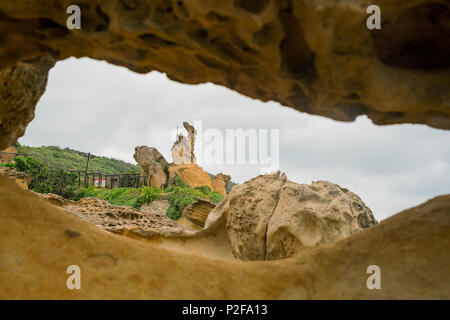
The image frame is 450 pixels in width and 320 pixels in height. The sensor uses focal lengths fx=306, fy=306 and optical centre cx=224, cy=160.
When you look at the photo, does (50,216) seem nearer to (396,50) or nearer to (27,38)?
(27,38)

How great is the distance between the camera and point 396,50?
1.96m

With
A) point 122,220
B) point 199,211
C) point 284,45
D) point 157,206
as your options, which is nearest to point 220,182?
point 157,206

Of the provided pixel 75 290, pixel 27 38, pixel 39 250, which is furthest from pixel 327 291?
pixel 27 38

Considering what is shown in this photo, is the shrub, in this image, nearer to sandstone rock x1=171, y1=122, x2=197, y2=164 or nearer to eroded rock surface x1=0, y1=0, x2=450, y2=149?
sandstone rock x1=171, y1=122, x2=197, y2=164

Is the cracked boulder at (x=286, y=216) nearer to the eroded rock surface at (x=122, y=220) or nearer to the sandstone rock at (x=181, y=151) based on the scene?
the eroded rock surface at (x=122, y=220)

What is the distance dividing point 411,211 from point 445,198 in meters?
0.30

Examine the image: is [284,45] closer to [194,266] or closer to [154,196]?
[194,266]

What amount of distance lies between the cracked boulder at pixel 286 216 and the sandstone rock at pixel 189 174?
16096 mm

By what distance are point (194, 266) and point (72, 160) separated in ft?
114

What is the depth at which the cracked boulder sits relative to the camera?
3.78 m

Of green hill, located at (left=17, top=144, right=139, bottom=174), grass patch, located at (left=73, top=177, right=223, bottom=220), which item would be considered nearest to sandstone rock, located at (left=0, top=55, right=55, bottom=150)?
grass patch, located at (left=73, top=177, right=223, bottom=220)

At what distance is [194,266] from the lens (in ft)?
6.30

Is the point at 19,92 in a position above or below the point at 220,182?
below

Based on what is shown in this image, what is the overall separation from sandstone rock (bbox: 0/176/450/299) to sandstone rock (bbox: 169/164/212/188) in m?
19.1
